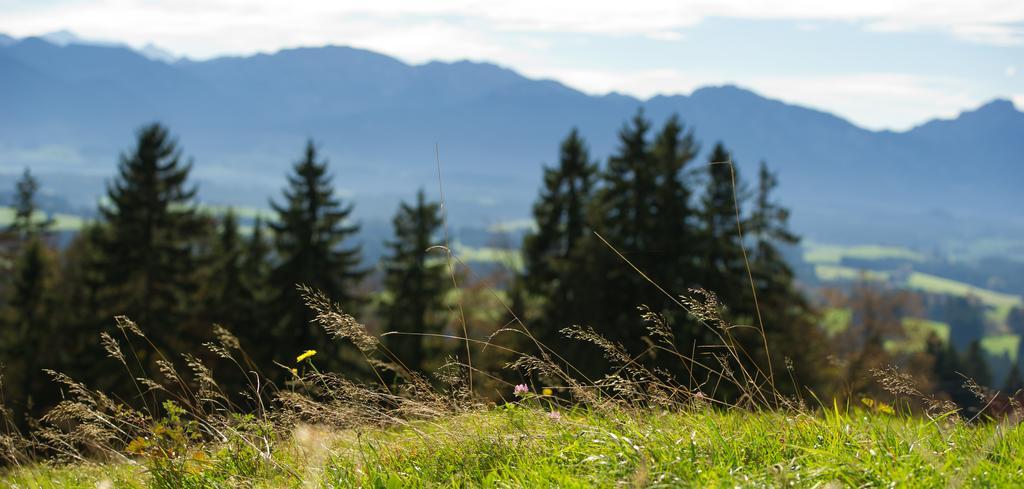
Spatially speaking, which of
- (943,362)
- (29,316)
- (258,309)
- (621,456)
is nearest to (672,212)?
(258,309)

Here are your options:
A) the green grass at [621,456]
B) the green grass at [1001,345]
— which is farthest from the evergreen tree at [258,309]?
the green grass at [1001,345]

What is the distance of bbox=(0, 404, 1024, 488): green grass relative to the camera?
262 cm

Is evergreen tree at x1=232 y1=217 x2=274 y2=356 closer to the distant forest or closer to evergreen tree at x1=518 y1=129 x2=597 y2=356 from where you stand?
the distant forest

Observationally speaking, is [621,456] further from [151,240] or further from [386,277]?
[386,277]

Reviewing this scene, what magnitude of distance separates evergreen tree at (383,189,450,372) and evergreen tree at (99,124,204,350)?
7.81 metres

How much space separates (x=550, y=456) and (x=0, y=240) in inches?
2395

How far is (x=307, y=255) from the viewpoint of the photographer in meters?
28.9

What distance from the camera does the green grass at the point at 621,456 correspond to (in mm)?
2621

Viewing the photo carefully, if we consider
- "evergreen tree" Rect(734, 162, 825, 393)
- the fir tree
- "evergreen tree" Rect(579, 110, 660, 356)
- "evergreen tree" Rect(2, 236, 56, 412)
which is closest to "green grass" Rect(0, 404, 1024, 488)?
"evergreen tree" Rect(579, 110, 660, 356)

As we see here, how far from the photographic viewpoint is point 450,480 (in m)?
2.99

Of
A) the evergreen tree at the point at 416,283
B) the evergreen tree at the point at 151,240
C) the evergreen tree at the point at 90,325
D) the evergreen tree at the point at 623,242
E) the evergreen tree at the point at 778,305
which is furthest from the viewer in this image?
the evergreen tree at the point at 416,283

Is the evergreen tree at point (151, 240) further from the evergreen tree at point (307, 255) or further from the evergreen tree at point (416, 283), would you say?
the evergreen tree at point (416, 283)

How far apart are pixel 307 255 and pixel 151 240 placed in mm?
5633

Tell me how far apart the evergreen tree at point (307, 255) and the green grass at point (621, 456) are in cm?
2467
